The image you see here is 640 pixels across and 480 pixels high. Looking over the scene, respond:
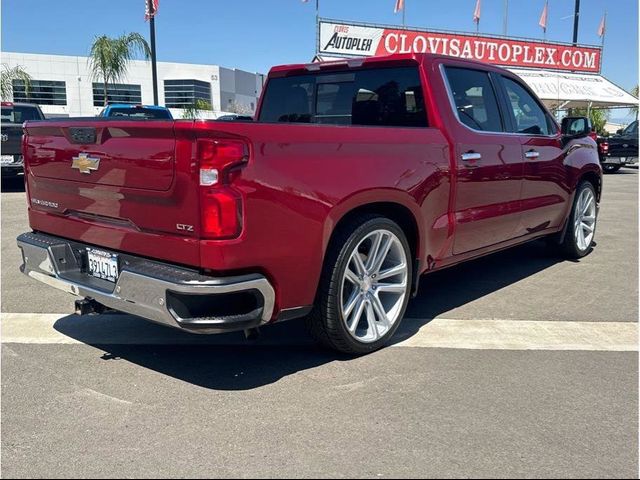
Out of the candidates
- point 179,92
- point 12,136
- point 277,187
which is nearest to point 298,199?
point 277,187

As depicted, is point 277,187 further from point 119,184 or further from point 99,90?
point 99,90

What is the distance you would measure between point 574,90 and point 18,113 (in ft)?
80.0

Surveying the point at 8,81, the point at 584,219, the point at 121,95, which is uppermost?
the point at 121,95

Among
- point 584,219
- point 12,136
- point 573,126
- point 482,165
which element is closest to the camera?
point 482,165

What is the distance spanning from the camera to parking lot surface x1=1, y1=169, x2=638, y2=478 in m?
2.61

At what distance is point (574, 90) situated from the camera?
28031mm

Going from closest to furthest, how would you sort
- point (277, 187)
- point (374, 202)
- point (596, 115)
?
1. point (277, 187)
2. point (374, 202)
3. point (596, 115)

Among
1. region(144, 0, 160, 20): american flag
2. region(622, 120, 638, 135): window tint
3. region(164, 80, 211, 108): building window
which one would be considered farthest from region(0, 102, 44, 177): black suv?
region(164, 80, 211, 108): building window

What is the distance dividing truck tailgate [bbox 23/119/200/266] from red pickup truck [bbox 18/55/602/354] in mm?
10

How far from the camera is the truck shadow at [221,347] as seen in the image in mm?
3561

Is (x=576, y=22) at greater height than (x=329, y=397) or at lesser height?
greater

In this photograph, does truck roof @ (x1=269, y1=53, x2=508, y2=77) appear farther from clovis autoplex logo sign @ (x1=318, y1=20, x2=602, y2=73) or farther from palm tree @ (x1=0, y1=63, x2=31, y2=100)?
palm tree @ (x1=0, y1=63, x2=31, y2=100)

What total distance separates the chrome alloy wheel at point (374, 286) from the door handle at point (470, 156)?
0.91 m

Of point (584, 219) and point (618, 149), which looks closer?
point (584, 219)
